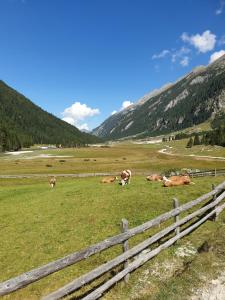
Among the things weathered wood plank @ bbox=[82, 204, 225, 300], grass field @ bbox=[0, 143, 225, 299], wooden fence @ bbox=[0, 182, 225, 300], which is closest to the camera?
wooden fence @ bbox=[0, 182, 225, 300]

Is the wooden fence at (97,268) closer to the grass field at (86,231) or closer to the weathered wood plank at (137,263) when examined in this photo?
the weathered wood plank at (137,263)

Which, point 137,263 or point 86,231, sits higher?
point 137,263

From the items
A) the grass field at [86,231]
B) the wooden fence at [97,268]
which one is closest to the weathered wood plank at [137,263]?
the wooden fence at [97,268]

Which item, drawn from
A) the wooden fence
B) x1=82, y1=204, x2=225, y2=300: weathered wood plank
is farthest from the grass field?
the wooden fence

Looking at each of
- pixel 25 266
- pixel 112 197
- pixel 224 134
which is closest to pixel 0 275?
pixel 25 266

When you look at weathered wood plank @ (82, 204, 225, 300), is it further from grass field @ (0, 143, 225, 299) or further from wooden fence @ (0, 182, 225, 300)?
grass field @ (0, 143, 225, 299)

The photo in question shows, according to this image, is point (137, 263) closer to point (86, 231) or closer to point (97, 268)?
point (97, 268)

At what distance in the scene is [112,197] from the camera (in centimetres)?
2725

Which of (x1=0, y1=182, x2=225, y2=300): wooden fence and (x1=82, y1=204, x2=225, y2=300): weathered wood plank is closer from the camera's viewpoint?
(x1=0, y1=182, x2=225, y2=300): wooden fence

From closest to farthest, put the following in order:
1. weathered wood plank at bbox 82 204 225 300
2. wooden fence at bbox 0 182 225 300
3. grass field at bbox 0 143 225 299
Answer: wooden fence at bbox 0 182 225 300, weathered wood plank at bbox 82 204 225 300, grass field at bbox 0 143 225 299

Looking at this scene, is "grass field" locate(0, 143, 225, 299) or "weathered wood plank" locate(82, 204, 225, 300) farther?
"grass field" locate(0, 143, 225, 299)

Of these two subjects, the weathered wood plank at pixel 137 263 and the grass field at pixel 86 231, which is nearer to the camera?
the weathered wood plank at pixel 137 263

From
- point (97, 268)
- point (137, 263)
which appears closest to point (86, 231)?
point (137, 263)

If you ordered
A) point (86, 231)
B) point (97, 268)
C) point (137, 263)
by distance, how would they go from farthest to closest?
point (86, 231), point (137, 263), point (97, 268)
